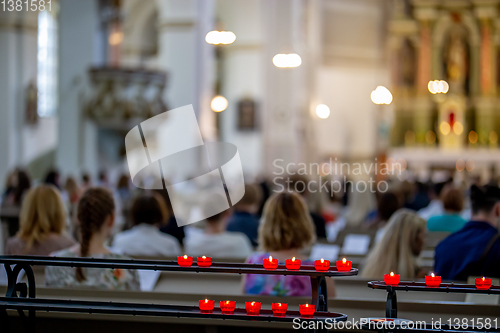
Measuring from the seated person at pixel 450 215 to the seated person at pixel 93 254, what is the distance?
3.69 metres

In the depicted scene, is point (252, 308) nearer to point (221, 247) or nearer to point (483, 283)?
point (483, 283)

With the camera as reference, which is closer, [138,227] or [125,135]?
[138,227]

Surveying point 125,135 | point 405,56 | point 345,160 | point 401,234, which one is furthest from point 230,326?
point 405,56

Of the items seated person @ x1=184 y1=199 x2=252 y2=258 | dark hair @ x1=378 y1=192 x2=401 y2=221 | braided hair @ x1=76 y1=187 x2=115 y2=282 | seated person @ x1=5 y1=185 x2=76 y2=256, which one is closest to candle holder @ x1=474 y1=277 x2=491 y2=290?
braided hair @ x1=76 y1=187 x2=115 y2=282

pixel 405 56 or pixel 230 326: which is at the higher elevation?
pixel 405 56

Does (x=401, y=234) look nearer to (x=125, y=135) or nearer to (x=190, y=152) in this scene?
(x=125, y=135)

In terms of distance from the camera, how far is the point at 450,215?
684cm

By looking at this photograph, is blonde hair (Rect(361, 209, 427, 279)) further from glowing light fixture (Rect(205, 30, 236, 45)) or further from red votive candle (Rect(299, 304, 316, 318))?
glowing light fixture (Rect(205, 30, 236, 45))

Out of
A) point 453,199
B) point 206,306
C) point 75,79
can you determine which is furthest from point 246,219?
point 75,79

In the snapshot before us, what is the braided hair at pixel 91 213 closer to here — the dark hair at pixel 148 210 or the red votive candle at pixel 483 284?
the dark hair at pixel 148 210

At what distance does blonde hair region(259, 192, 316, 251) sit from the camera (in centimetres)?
390

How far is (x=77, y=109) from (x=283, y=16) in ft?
21.6

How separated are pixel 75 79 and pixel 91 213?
9275 mm

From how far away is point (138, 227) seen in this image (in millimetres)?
5512
